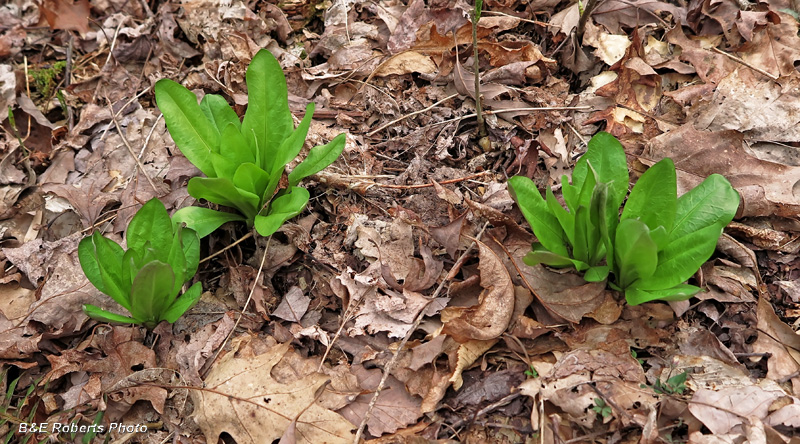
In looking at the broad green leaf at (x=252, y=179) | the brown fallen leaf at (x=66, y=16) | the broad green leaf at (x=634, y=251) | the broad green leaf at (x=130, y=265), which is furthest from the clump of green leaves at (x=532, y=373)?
the brown fallen leaf at (x=66, y=16)

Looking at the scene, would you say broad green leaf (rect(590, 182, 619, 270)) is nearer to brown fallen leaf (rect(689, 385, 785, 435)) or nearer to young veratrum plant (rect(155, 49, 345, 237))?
brown fallen leaf (rect(689, 385, 785, 435))

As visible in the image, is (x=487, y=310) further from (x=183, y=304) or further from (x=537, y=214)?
(x=183, y=304)

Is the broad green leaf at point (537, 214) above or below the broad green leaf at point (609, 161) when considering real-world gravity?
below

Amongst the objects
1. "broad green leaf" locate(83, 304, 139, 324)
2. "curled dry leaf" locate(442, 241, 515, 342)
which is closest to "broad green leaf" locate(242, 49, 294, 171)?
"broad green leaf" locate(83, 304, 139, 324)

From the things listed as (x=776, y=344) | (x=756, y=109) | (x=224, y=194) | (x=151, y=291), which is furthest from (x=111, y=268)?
(x=756, y=109)

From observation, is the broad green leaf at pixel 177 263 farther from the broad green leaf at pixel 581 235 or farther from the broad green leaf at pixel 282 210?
the broad green leaf at pixel 581 235

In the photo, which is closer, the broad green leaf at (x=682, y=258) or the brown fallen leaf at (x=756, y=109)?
the broad green leaf at (x=682, y=258)
